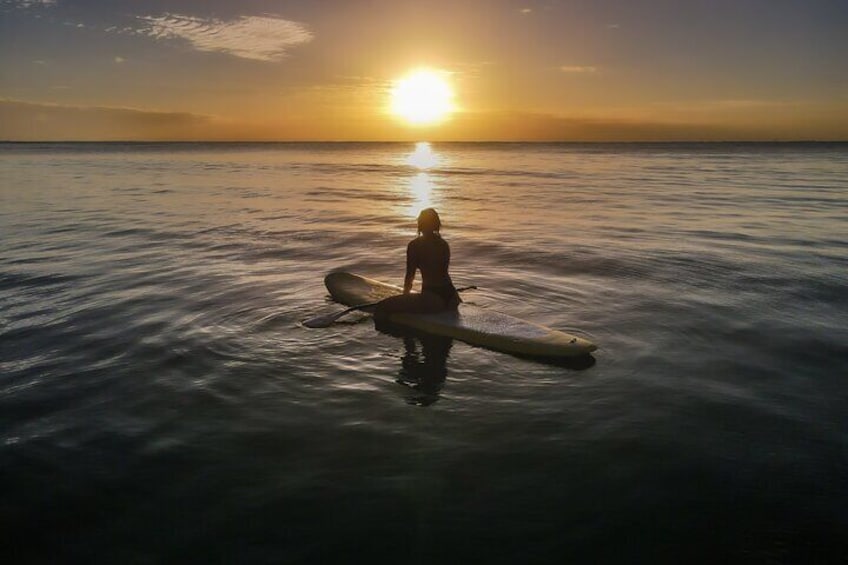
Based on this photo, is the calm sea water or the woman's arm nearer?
the calm sea water

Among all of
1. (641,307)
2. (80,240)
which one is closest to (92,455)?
(641,307)

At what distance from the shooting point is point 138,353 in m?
8.94

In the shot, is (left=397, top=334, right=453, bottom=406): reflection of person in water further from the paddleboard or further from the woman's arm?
the woman's arm

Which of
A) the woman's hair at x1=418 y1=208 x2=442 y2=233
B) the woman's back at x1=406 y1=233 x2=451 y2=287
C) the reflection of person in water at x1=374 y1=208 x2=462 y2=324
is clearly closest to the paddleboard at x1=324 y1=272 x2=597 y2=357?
the reflection of person in water at x1=374 y1=208 x2=462 y2=324

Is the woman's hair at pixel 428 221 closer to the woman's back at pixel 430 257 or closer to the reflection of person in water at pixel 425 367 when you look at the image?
the woman's back at pixel 430 257

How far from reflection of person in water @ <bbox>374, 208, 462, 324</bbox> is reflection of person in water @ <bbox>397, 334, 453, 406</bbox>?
0.65m

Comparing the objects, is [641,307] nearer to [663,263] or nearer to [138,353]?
[663,263]

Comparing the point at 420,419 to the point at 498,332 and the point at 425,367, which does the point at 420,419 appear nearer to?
the point at 425,367

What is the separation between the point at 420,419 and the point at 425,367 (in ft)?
5.26

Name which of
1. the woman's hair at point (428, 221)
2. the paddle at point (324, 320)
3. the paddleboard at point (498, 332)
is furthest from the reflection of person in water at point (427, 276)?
the paddle at point (324, 320)

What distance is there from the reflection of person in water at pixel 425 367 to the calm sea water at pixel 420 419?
0.05 m

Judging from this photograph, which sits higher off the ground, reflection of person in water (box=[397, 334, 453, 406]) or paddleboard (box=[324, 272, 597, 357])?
paddleboard (box=[324, 272, 597, 357])

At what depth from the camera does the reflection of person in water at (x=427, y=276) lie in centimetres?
982

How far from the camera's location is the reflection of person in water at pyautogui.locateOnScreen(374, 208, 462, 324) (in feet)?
32.2
